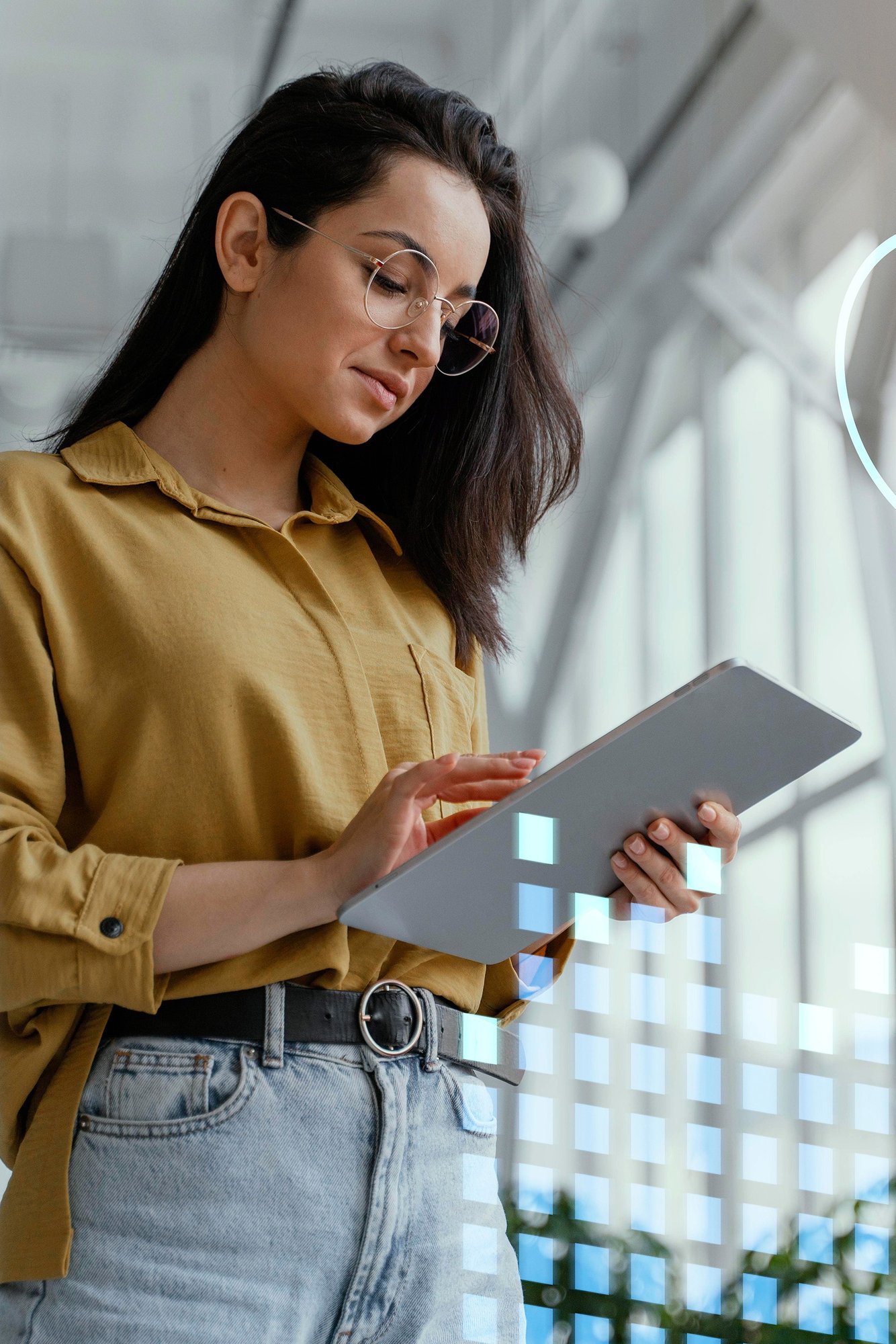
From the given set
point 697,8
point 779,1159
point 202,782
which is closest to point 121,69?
point 697,8

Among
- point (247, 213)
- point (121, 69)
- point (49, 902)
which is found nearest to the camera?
point (49, 902)

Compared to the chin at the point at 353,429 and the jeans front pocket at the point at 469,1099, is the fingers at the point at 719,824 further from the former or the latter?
the chin at the point at 353,429

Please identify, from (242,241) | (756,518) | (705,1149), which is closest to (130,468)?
(242,241)

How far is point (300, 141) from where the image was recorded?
94cm

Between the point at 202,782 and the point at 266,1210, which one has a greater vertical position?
the point at 202,782

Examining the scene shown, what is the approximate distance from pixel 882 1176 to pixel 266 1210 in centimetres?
49

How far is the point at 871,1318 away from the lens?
0.92 meters

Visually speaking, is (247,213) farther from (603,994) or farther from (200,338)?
(603,994)

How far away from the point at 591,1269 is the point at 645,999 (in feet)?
0.61

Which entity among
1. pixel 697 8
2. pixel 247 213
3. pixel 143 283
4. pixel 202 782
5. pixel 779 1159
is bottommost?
pixel 779 1159

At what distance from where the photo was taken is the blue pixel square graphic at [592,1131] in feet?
3.12

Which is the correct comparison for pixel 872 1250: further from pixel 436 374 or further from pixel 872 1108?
pixel 436 374

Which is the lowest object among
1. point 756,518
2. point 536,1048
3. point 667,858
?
point 536,1048

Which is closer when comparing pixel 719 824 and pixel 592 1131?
pixel 719 824
